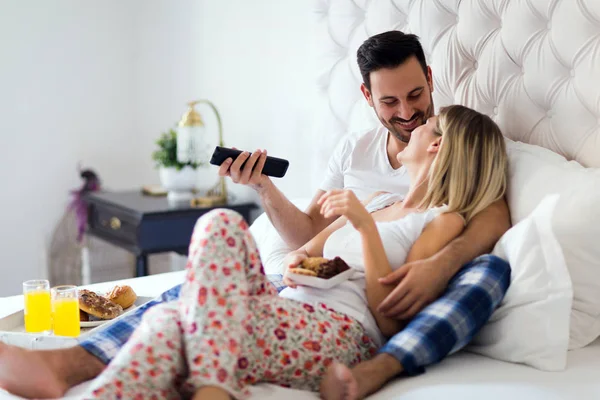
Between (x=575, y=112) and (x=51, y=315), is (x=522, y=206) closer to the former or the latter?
(x=575, y=112)

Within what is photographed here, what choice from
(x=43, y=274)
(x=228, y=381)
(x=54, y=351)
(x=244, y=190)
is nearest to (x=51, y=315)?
(x=54, y=351)

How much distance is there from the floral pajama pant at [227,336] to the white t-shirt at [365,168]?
641mm

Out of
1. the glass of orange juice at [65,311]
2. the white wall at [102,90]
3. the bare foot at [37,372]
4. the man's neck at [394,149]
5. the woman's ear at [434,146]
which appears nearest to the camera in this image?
the bare foot at [37,372]

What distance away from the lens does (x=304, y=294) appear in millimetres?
1688

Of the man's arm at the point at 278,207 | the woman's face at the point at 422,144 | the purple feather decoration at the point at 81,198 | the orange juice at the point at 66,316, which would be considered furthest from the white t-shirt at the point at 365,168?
the purple feather decoration at the point at 81,198

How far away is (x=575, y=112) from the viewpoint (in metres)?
1.91

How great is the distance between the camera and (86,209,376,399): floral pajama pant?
4.43ft

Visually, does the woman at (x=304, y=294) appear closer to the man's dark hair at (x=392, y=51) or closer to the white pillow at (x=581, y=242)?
the white pillow at (x=581, y=242)

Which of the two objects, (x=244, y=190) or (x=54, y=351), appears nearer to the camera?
(x=54, y=351)

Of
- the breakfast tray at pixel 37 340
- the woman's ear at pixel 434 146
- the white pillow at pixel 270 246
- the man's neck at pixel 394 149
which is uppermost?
the woman's ear at pixel 434 146

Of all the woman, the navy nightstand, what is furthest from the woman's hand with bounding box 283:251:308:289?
the navy nightstand

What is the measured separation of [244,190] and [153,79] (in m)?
0.90

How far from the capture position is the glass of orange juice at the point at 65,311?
1.75 metres

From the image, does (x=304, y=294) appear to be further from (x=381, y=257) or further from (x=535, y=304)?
(x=535, y=304)
